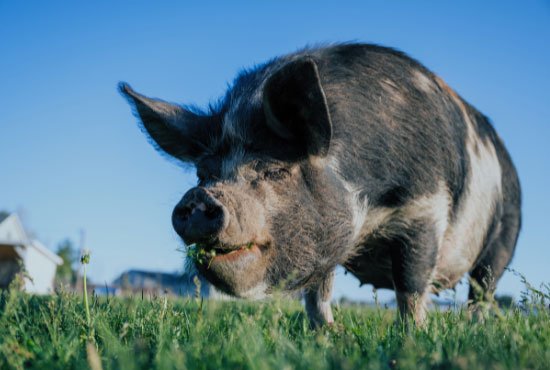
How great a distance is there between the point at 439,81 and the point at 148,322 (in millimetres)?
4182

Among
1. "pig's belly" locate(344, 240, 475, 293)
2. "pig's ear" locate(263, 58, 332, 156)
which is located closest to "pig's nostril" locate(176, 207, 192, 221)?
"pig's ear" locate(263, 58, 332, 156)

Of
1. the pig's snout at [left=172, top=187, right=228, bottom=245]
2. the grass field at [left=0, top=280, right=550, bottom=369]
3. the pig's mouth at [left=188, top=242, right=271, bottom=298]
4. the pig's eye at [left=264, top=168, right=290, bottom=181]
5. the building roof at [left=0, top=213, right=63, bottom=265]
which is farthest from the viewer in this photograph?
the building roof at [left=0, top=213, right=63, bottom=265]

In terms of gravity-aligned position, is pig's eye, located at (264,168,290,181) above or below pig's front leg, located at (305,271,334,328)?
above

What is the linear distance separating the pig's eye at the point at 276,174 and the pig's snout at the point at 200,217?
28.2 inches

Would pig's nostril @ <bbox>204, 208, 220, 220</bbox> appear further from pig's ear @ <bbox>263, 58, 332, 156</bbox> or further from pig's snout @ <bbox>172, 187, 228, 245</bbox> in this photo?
pig's ear @ <bbox>263, 58, 332, 156</bbox>

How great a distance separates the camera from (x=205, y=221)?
330cm

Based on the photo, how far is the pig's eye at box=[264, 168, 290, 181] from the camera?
13.1 ft

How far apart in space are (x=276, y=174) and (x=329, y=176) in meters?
0.42

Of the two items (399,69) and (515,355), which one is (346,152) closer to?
(399,69)

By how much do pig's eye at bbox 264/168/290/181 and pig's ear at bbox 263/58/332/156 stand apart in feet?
0.72

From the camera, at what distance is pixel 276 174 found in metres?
4.02

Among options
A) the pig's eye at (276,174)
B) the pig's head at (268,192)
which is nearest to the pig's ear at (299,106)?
the pig's head at (268,192)

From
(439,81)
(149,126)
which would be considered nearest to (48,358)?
(149,126)

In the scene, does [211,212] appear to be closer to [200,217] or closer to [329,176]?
[200,217]
